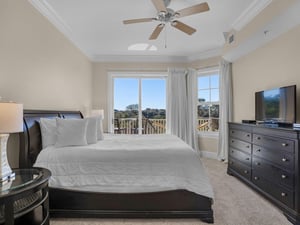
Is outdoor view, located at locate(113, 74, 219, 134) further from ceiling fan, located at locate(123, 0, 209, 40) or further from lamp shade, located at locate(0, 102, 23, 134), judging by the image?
lamp shade, located at locate(0, 102, 23, 134)

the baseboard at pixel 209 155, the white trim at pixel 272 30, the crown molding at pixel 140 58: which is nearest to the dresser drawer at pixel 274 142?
the white trim at pixel 272 30

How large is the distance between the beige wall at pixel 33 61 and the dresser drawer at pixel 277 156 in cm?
319

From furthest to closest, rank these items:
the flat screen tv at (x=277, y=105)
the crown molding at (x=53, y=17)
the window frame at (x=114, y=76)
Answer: the window frame at (x=114, y=76)
the crown molding at (x=53, y=17)
the flat screen tv at (x=277, y=105)

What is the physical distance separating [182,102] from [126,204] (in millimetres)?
3893

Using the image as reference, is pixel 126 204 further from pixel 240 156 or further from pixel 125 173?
pixel 240 156

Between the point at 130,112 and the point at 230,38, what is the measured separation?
10.8 ft

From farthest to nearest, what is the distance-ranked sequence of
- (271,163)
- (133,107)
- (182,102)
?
(133,107) → (182,102) → (271,163)

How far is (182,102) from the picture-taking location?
5793mm

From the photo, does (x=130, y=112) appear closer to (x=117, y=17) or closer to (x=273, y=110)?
(x=117, y=17)

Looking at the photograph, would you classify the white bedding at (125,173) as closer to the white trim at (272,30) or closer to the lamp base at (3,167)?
the lamp base at (3,167)

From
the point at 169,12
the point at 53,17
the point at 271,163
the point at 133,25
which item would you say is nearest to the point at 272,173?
the point at 271,163

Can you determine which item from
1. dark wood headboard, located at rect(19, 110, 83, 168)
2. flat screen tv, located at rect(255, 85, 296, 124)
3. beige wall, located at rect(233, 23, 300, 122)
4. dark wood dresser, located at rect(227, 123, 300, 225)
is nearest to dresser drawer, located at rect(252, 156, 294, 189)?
dark wood dresser, located at rect(227, 123, 300, 225)

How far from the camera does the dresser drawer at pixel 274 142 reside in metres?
2.35

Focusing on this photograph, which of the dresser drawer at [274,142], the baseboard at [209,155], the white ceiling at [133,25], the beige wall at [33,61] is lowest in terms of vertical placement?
the baseboard at [209,155]
